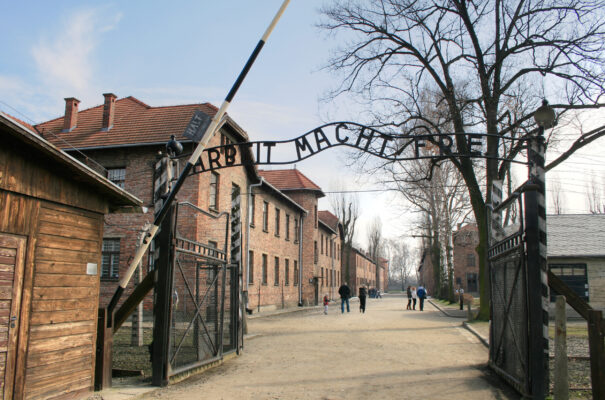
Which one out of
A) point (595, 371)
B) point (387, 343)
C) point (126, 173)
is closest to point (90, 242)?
point (595, 371)

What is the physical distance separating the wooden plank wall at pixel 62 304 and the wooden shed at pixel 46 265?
1 centimetres

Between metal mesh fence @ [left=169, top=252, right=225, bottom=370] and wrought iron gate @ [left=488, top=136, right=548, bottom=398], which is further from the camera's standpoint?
metal mesh fence @ [left=169, top=252, right=225, bottom=370]

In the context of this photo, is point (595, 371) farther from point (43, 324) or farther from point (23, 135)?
point (23, 135)

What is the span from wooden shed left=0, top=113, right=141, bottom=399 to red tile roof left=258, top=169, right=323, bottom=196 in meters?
35.0

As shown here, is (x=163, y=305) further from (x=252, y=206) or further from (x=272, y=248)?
(x=272, y=248)

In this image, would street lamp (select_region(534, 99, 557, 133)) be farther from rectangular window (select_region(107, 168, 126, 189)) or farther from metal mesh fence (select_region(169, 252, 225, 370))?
rectangular window (select_region(107, 168, 126, 189))

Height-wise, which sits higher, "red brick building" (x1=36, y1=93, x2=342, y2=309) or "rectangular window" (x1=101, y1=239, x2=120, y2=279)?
"red brick building" (x1=36, y1=93, x2=342, y2=309)

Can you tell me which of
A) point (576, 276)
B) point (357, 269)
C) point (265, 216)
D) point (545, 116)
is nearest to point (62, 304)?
point (545, 116)

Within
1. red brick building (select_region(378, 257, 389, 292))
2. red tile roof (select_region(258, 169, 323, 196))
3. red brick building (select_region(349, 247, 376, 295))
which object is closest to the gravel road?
red tile roof (select_region(258, 169, 323, 196))

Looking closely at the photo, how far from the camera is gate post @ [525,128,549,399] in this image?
21.6ft

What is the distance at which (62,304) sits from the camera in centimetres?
652

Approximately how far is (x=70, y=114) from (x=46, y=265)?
67.3 ft

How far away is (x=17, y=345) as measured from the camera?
572 cm

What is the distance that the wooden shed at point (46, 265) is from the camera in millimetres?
5652
